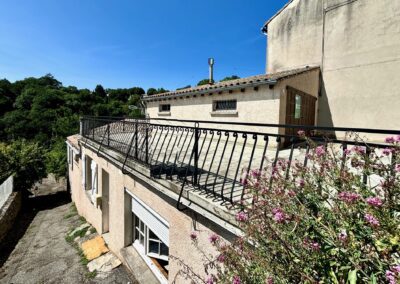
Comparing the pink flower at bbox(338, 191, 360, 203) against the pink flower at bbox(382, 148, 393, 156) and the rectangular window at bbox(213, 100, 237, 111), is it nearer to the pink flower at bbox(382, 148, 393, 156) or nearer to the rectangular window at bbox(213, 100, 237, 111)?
the pink flower at bbox(382, 148, 393, 156)

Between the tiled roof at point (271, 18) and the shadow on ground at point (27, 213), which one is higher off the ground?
the tiled roof at point (271, 18)

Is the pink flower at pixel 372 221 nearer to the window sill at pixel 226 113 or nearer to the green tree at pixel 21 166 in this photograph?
the window sill at pixel 226 113

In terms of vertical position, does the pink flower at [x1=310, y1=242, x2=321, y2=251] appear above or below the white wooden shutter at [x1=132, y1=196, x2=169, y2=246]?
above

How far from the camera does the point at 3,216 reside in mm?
11672

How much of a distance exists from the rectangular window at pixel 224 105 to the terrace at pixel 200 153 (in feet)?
6.24

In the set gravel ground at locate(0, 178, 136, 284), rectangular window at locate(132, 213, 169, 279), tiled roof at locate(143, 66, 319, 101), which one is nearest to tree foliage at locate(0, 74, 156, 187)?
gravel ground at locate(0, 178, 136, 284)

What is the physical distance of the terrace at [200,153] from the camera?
2420 millimetres

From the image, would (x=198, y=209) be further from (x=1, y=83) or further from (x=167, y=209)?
(x=1, y=83)

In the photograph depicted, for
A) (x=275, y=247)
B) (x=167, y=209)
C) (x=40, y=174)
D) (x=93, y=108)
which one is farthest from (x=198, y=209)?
(x=93, y=108)

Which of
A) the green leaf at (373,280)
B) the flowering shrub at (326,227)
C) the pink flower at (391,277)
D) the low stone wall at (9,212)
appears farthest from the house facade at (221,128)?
the low stone wall at (9,212)

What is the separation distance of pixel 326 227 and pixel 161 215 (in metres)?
3.66

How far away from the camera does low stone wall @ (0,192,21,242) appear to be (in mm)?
11422

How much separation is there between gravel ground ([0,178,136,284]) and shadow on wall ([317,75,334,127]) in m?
10.3

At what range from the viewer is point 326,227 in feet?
4.77
